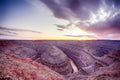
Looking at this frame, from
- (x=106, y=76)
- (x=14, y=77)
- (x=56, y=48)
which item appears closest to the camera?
(x=14, y=77)

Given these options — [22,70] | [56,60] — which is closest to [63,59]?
[56,60]

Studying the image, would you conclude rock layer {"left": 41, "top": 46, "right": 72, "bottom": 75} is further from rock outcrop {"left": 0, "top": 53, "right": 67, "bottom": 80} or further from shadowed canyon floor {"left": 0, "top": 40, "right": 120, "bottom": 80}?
rock outcrop {"left": 0, "top": 53, "right": 67, "bottom": 80}

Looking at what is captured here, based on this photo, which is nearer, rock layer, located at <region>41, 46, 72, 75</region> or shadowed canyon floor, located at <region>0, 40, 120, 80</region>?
shadowed canyon floor, located at <region>0, 40, 120, 80</region>

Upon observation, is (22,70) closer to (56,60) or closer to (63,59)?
(56,60)

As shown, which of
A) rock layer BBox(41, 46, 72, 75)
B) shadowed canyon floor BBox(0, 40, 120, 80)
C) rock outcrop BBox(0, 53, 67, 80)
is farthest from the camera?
rock layer BBox(41, 46, 72, 75)

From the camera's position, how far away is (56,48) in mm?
6254

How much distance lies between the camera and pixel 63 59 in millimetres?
6199

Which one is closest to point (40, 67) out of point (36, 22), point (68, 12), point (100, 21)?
point (36, 22)

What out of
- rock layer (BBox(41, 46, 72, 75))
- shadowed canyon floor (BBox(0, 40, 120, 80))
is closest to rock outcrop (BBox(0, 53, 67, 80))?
shadowed canyon floor (BBox(0, 40, 120, 80))

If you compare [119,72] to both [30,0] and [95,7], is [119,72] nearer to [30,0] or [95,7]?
[95,7]

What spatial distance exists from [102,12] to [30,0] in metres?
2.45

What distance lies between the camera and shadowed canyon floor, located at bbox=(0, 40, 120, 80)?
18.4ft

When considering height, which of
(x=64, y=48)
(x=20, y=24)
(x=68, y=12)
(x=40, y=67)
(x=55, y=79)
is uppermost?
(x=68, y=12)

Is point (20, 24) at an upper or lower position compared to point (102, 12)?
lower
